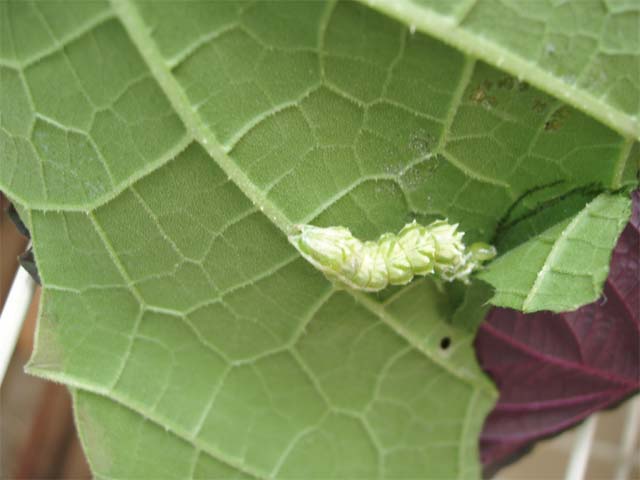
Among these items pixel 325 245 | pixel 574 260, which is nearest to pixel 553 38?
pixel 574 260

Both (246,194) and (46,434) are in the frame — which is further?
(46,434)

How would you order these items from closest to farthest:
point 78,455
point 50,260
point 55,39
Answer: point 55,39, point 50,260, point 78,455

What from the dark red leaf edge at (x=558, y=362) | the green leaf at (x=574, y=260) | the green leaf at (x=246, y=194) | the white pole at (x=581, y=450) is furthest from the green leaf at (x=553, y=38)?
the white pole at (x=581, y=450)

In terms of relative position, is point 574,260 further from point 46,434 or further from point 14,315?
point 46,434

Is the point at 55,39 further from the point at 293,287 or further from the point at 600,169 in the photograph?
the point at 600,169

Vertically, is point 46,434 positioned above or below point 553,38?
below

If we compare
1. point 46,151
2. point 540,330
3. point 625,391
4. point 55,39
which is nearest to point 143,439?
point 46,151

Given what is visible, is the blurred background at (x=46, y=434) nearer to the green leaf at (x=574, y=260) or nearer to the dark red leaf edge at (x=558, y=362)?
the dark red leaf edge at (x=558, y=362)
